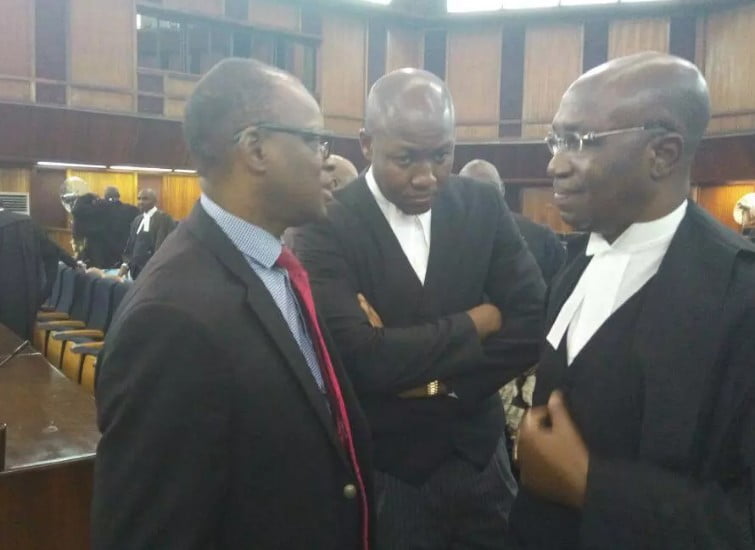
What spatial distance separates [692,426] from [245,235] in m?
0.89

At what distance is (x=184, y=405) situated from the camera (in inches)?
47.8

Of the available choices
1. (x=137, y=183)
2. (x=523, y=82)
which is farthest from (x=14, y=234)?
(x=523, y=82)

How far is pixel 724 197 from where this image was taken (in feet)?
44.8

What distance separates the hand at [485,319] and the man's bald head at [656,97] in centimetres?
63

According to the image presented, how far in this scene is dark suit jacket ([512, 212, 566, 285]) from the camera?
427cm

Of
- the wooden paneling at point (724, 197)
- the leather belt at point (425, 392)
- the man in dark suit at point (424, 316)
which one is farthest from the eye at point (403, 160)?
the wooden paneling at point (724, 197)

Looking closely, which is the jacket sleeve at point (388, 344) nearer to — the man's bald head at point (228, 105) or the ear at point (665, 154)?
the man's bald head at point (228, 105)

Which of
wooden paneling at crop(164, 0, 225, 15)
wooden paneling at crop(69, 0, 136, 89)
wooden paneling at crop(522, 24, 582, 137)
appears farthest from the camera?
wooden paneling at crop(522, 24, 582, 137)

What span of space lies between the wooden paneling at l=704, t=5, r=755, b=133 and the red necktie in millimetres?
13830

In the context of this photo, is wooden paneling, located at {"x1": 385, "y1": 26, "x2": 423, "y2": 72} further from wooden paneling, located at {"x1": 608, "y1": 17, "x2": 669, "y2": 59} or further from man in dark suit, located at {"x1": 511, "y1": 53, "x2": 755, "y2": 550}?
man in dark suit, located at {"x1": 511, "y1": 53, "x2": 755, "y2": 550}

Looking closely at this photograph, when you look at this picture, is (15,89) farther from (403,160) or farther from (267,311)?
(267,311)

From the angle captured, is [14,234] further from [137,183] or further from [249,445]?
[137,183]

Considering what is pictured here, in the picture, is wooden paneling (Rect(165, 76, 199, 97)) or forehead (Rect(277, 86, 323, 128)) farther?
wooden paneling (Rect(165, 76, 199, 97))

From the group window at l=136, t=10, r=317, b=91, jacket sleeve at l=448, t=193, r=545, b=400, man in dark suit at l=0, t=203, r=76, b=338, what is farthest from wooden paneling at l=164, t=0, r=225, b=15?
jacket sleeve at l=448, t=193, r=545, b=400
